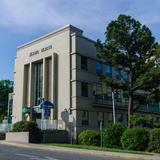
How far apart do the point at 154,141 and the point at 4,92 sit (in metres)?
61.0

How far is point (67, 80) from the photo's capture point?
42.1 meters

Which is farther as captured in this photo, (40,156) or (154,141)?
(154,141)

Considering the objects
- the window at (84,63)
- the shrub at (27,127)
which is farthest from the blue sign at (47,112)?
the window at (84,63)

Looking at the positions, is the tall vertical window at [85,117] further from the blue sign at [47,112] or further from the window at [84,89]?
the blue sign at [47,112]

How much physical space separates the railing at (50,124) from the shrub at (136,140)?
437 inches

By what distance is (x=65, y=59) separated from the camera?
141ft

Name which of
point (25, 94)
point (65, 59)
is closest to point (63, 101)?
point (65, 59)

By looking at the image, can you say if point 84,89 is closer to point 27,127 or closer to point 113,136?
point 27,127

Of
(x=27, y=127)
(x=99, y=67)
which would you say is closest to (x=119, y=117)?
(x=99, y=67)

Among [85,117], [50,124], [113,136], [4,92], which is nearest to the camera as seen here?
[113,136]

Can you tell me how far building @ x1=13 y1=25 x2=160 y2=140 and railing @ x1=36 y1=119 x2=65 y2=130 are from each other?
62cm

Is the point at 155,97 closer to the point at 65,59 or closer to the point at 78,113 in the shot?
the point at 78,113

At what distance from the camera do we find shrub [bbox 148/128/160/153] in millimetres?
28453

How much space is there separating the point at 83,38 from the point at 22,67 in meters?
10.3
